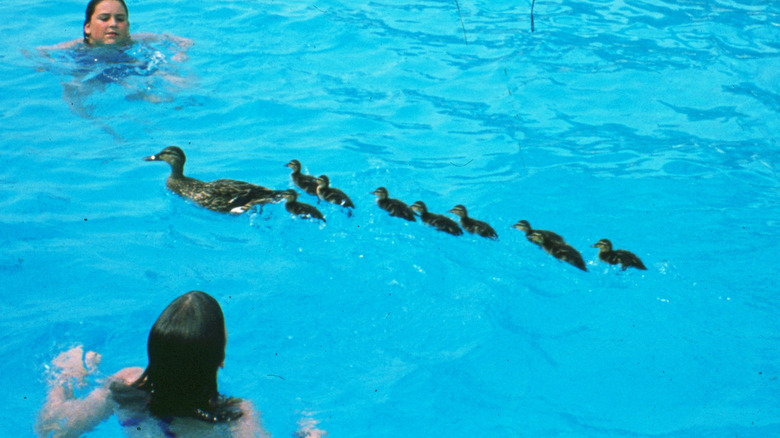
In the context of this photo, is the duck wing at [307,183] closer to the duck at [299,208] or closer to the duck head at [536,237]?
the duck at [299,208]

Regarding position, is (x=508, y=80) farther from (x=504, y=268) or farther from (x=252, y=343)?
(x=252, y=343)

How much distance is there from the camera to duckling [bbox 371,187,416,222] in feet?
20.7

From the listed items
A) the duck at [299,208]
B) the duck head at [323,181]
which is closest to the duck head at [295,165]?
the duck head at [323,181]

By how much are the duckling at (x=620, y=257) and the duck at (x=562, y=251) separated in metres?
0.18

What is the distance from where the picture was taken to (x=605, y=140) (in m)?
7.91

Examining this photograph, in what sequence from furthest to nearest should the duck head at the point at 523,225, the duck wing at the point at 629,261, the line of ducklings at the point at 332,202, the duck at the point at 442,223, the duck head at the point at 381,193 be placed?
the duck head at the point at 381,193, the duck head at the point at 523,225, the duck at the point at 442,223, the line of ducklings at the point at 332,202, the duck wing at the point at 629,261

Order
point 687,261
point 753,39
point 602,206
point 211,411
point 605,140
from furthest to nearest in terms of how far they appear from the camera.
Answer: point 753,39 → point 605,140 → point 602,206 → point 687,261 → point 211,411

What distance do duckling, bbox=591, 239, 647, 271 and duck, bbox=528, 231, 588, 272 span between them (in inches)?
7.0

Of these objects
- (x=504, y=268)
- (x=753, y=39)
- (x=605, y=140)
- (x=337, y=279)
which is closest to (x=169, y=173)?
(x=337, y=279)

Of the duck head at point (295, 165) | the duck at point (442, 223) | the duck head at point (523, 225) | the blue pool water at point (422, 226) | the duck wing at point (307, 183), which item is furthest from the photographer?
the duck head at point (295, 165)

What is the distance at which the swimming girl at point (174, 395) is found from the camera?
10.0ft

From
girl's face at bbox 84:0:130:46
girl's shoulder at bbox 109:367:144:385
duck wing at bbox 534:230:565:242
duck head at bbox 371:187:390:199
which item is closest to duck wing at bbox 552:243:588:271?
duck wing at bbox 534:230:565:242

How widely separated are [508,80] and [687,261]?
3.88 metres

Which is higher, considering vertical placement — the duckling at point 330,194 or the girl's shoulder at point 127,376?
the girl's shoulder at point 127,376
